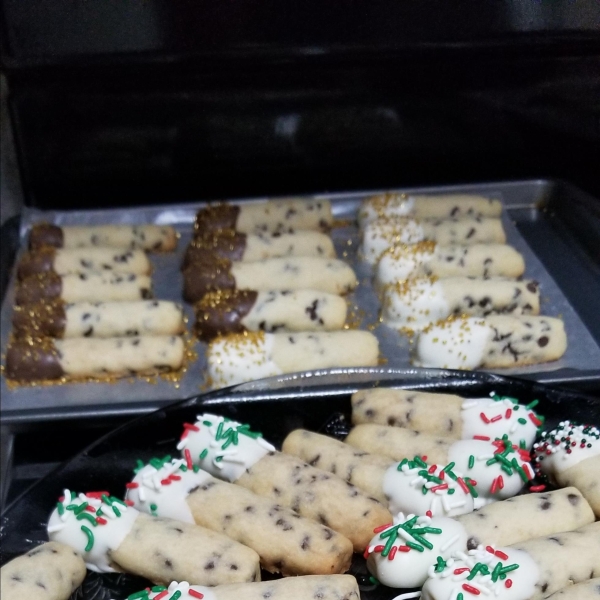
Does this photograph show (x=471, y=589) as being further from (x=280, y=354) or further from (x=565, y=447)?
(x=280, y=354)

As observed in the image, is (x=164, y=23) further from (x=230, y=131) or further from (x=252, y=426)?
(x=252, y=426)

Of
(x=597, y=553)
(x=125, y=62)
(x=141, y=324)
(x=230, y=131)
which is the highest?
A: (x=125, y=62)

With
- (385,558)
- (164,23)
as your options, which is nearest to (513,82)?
(164,23)

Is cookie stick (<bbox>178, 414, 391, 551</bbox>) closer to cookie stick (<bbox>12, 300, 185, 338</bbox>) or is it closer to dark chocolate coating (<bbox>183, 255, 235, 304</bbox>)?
cookie stick (<bbox>12, 300, 185, 338</bbox>)

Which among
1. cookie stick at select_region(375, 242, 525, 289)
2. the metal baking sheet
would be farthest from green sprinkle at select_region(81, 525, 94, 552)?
cookie stick at select_region(375, 242, 525, 289)

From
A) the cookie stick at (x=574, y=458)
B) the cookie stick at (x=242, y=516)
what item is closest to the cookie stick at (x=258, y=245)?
the cookie stick at (x=242, y=516)

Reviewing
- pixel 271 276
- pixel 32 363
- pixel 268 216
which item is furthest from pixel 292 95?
pixel 32 363
